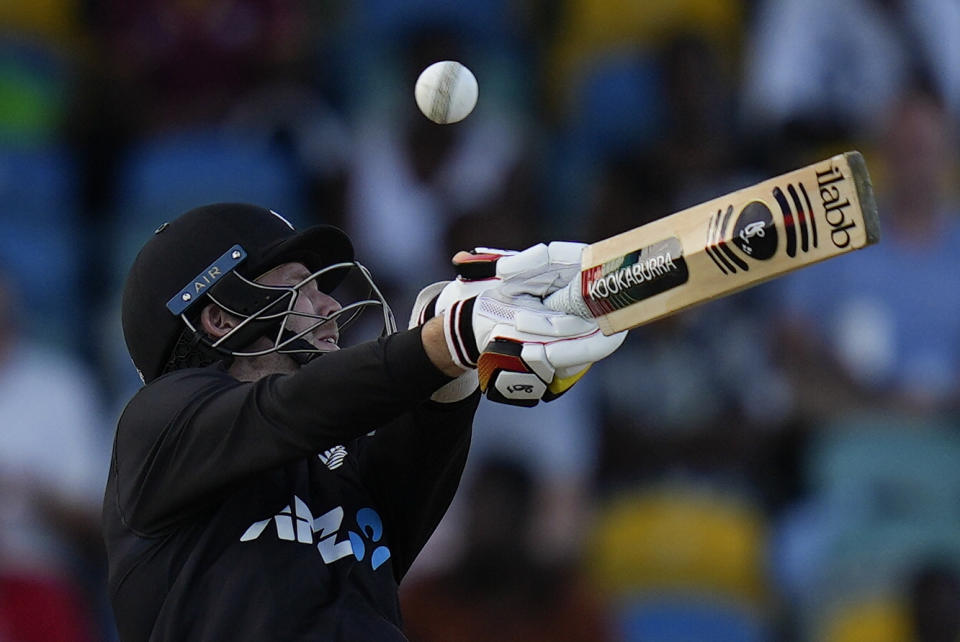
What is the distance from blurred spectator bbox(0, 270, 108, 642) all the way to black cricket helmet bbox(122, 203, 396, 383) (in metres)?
2.99

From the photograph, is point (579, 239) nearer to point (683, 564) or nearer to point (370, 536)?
point (683, 564)

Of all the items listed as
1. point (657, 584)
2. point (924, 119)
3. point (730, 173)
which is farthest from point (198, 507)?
point (924, 119)

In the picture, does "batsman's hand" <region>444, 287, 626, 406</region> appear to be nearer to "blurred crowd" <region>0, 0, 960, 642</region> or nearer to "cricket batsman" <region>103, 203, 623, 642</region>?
"cricket batsman" <region>103, 203, 623, 642</region>

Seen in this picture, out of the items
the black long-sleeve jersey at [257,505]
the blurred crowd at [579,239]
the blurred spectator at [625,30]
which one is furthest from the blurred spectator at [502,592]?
the black long-sleeve jersey at [257,505]

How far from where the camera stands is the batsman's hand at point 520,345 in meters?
2.72

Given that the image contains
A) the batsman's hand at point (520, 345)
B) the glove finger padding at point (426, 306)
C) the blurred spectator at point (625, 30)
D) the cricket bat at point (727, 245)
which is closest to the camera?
the cricket bat at point (727, 245)

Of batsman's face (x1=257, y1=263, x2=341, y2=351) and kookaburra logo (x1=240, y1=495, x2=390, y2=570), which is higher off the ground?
batsman's face (x1=257, y1=263, x2=341, y2=351)

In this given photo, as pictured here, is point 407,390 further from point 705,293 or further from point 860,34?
point 860,34

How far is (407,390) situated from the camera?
9.11ft

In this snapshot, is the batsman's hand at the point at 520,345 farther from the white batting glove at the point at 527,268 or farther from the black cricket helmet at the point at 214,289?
the black cricket helmet at the point at 214,289

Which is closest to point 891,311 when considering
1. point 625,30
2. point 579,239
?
point 579,239

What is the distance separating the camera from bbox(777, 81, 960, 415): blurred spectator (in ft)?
21.2

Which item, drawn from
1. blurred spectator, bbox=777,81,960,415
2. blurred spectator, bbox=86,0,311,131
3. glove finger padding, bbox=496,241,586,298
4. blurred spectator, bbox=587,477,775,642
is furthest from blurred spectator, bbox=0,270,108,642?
glove finger padding, bbox=496,241,586,298

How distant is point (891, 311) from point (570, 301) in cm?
411
